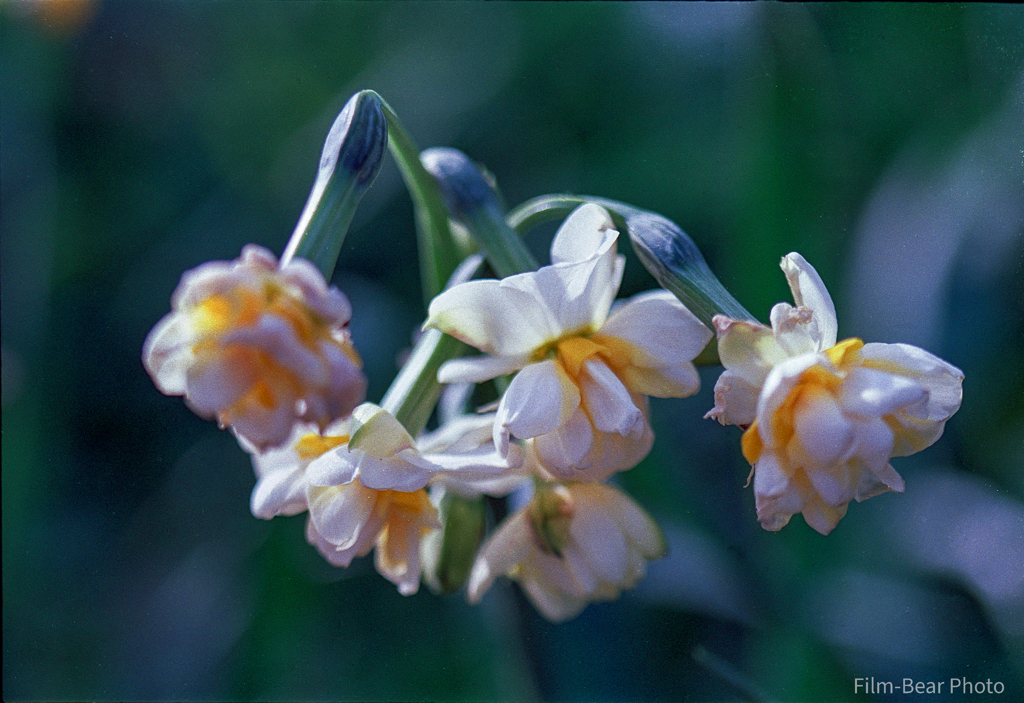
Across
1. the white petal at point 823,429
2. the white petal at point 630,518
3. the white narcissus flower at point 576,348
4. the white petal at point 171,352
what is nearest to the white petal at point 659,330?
the white narcissus flower at point 576,348

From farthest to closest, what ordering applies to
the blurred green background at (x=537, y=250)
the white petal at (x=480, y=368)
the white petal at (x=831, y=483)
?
the blurred green background at (x=537, y=250), the white petal at (x=480, y=368), the white petal at (x=831, y=483)

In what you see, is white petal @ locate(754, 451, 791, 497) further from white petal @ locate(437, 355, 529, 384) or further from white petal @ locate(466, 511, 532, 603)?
white petal @ locate(466, 511, 532, 603)

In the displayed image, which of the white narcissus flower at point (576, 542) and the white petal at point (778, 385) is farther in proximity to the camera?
the white narcissus flower at point (576, 542)

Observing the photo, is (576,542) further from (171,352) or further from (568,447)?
(171,352)

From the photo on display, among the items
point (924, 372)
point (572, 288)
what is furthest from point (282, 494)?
point (924, 372)

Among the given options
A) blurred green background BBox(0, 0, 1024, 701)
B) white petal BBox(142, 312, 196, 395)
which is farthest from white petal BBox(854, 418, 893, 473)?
white petal BBox(142, 312, 196, 395)

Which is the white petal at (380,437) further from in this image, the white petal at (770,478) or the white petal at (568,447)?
the white petal at (770,478)

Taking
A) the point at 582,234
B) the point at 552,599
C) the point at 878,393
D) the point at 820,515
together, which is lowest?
the point at 552,599
